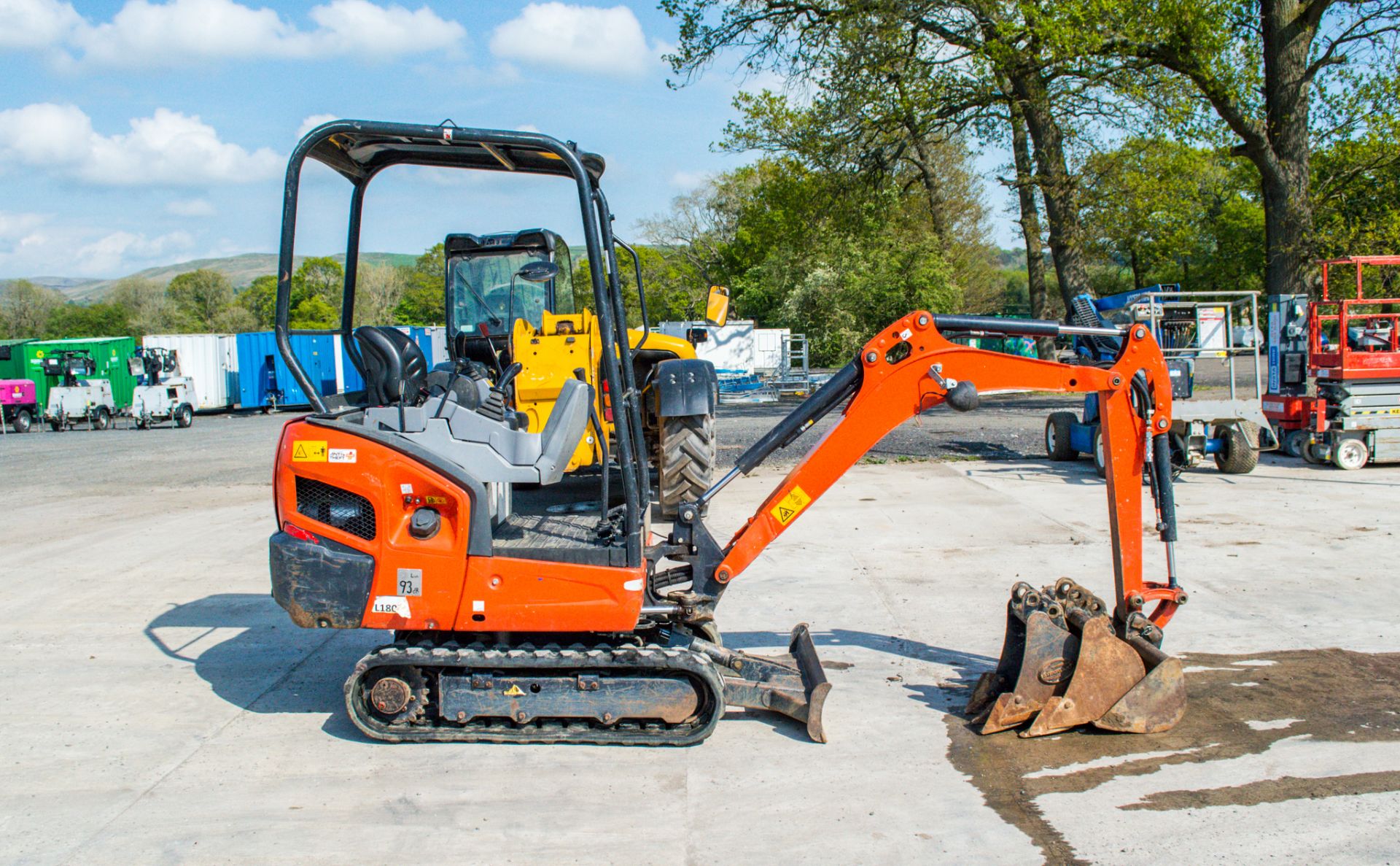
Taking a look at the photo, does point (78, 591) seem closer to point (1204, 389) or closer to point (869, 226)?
point (869, 226)

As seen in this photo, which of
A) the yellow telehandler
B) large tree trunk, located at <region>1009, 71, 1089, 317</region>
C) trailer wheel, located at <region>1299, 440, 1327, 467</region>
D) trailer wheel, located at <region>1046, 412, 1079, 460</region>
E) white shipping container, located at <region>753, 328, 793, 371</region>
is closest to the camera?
the yellow telehandler

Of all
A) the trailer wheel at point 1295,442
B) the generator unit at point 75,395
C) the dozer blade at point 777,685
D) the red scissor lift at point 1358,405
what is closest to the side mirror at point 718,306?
the dozer blade at point 777,685

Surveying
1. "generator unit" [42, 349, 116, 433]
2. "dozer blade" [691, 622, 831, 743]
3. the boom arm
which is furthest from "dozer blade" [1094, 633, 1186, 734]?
"generator unit" [42, 349, 116, 433]

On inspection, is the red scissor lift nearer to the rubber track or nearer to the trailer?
the trailer

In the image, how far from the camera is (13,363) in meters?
29.3

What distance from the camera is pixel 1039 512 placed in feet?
33.3

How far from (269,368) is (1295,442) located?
28841 mm

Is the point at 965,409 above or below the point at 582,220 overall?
below

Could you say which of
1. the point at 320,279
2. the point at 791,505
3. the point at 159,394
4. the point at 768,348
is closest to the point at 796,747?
the point at 791,505

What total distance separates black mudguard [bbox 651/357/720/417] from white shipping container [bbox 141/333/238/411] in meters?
25.7

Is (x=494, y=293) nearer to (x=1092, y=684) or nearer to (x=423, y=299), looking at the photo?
(x=1092, y=684)

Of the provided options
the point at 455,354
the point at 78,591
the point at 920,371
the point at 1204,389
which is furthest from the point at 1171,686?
the point at 1204,389

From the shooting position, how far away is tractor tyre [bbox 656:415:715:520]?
28.7 ft

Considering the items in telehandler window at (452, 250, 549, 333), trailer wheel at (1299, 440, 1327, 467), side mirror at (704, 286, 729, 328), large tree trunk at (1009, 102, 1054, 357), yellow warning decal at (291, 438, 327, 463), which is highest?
large tree trunk at (1009, 102, 1054, 357)
